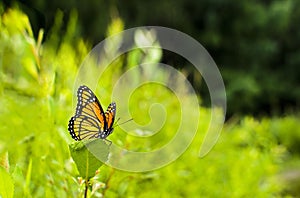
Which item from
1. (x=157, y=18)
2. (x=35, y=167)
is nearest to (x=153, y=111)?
(x=35, y=167)

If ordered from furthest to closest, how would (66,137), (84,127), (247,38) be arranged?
1. (247,38)
2. (66,137)
3. (84,127)

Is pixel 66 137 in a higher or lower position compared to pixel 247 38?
lower

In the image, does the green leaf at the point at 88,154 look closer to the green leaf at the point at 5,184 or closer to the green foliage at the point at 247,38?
the green leaf at the point at 5,184

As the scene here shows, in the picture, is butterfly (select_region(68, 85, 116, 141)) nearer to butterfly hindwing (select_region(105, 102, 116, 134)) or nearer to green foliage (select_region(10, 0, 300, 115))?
butterfly hindwing (select_region(105, 102, 116, 134))

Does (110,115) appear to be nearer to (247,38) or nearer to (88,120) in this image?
(88,120)

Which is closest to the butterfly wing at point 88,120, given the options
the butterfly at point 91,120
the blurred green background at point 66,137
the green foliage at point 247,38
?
the butterfly at point 91,120

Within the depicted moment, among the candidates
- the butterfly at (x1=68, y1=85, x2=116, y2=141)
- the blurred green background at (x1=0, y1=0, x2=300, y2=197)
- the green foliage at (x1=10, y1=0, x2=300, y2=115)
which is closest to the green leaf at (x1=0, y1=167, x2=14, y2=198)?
the blurred green background at (x1=0, y1=0, x2=300, y2=197)

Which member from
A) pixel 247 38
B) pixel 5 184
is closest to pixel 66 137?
pixel 5 184
